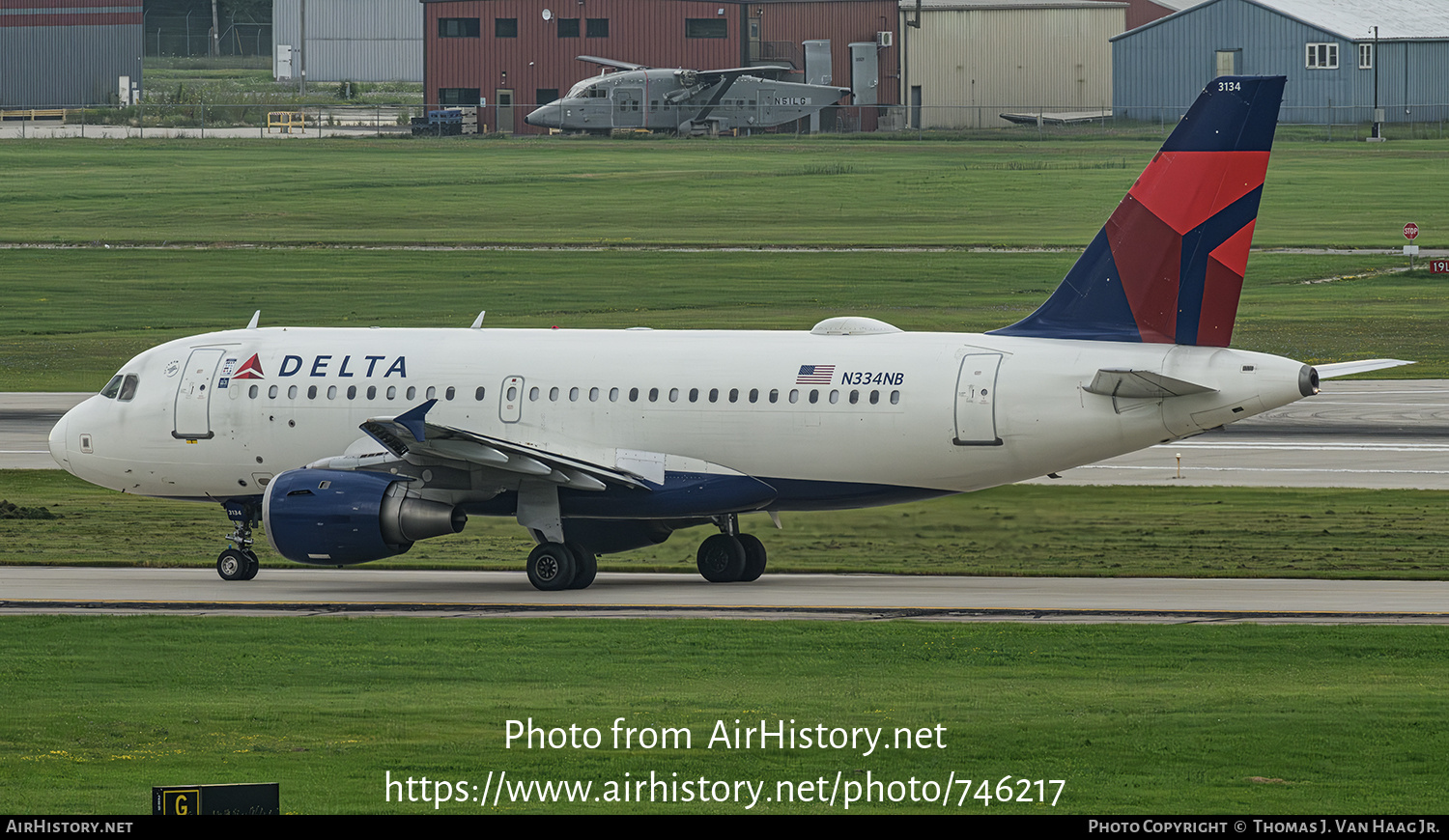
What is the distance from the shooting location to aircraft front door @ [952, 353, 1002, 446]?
3198 centimetres

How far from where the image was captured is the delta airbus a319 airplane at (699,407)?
103 ft

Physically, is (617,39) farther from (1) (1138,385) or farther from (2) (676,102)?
(1) (1138,385)

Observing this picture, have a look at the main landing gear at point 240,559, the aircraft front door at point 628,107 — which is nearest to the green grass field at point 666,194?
the aircraft front door at point 628,107

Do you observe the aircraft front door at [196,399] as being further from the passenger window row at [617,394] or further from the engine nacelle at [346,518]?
the engine nacelle at [346,518]

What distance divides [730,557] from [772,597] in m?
2.62

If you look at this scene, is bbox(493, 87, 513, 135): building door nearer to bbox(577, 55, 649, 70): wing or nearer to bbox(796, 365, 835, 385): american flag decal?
bbox(577, 55, 649, 70): wing

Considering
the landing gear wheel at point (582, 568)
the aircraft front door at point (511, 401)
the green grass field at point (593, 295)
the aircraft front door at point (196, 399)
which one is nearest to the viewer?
the landing gear wheel at point (582, 568)

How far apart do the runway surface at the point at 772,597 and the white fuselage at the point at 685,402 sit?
6.36 ft

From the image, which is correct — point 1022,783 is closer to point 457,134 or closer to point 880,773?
point 880,773

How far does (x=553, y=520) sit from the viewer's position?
33.9 metres

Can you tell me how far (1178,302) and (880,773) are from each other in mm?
14937

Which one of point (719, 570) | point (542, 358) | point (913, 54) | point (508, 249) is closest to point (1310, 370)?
point (719, 570)

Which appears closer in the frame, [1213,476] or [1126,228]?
[1126,228]

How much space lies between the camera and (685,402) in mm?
33812
